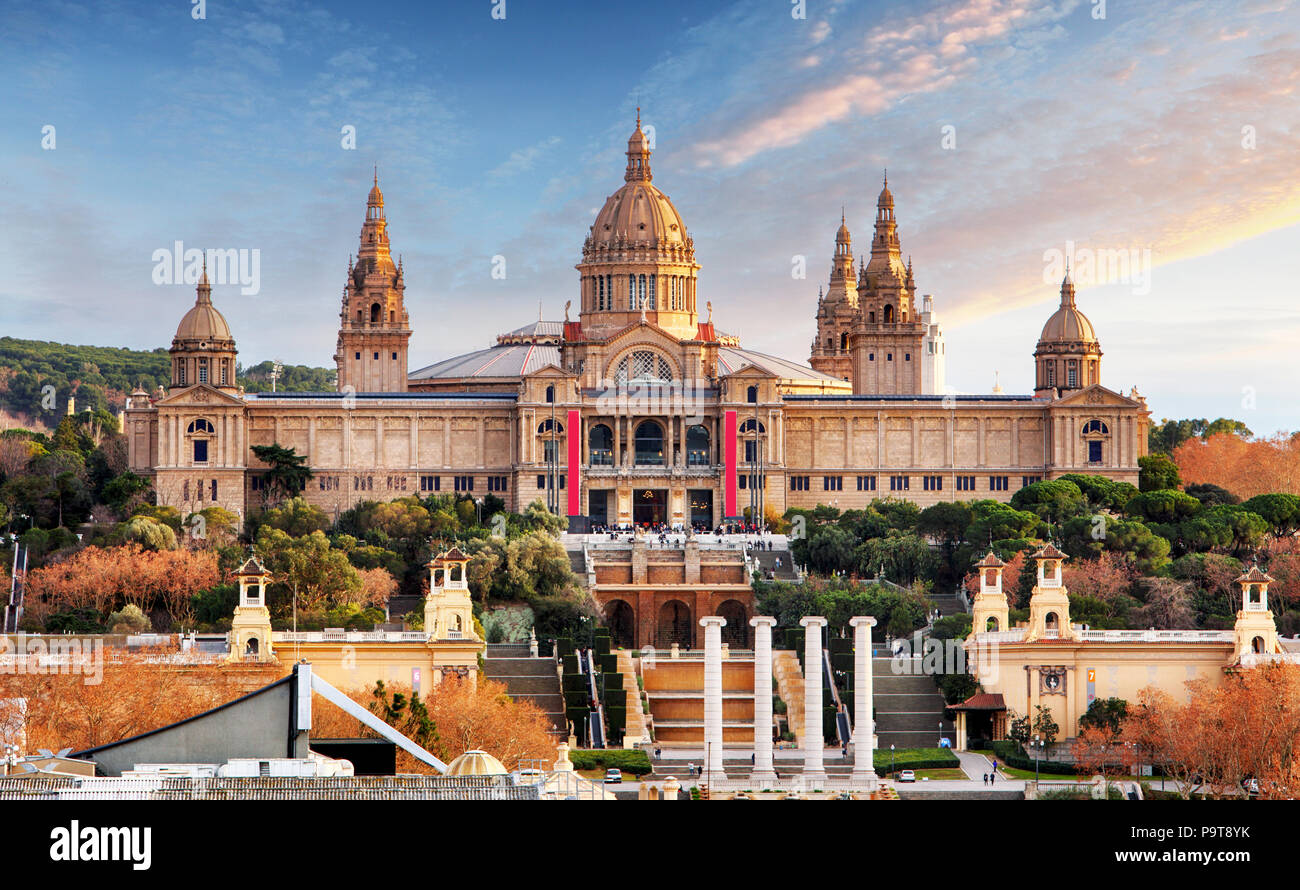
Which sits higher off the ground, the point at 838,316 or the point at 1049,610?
the point at 838,316

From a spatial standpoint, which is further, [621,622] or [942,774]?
[621,622]

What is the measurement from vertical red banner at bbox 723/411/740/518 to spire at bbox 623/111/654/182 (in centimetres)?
1693

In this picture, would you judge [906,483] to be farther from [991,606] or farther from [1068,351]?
[991,606]

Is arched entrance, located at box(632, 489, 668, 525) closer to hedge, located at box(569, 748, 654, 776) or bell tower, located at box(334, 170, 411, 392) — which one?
bell tower, located at box(334, 170, 411, 392)

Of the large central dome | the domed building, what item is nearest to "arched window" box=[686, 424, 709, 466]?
the domed building

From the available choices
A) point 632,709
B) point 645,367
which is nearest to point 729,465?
point 645,367

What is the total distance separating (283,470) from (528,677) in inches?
Result: 1367

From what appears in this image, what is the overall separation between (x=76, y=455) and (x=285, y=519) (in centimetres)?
2052

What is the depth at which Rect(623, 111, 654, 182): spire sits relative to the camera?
114 metres

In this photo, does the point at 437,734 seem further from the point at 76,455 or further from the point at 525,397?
the point at 76,455

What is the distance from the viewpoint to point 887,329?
117 meters

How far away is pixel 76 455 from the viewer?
10944 cm

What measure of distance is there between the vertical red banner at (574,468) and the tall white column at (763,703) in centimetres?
3964
